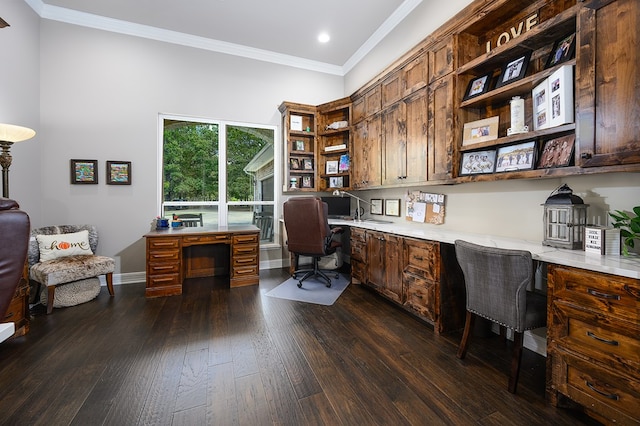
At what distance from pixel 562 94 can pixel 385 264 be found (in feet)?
6.52

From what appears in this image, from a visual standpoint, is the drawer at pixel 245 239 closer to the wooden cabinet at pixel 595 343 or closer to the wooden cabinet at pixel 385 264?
the wooden cabinet at pixel 385 264

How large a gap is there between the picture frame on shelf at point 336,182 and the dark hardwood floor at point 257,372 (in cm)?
235

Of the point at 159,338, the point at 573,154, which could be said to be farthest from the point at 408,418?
the point at 159,338

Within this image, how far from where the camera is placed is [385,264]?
2.95m

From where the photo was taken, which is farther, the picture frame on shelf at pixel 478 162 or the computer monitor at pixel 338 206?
the computer monitor at pixel 338 206

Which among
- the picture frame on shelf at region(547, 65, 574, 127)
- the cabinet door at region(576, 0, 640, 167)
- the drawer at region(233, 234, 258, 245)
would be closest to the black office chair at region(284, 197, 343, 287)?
the drawer at region(233, 234, 258, 245)

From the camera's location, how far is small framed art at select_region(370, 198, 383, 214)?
161 inches

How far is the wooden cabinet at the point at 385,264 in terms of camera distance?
9.02ft

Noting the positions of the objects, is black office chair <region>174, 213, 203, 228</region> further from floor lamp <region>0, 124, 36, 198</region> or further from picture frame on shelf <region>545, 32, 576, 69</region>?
picture frame on shelf <region>545, 32, 576, 69</region>

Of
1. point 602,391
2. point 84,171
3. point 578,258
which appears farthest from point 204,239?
point 602,391

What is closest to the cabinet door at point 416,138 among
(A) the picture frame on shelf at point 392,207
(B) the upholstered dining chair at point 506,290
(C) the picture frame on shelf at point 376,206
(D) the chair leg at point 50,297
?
(A) the picture frame on shelf at point 392,207

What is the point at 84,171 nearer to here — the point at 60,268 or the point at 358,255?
the point at 60,268

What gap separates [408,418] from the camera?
143cm

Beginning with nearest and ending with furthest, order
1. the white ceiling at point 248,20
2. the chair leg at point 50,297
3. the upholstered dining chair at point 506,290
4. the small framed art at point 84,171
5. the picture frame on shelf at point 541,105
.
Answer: the upholstered dining chair at point 506,290
the picture frame on shelf at point 541,105
the chair leg at point 50,297
the white ceiling at point 248,20
the small framed art at point 84,171
